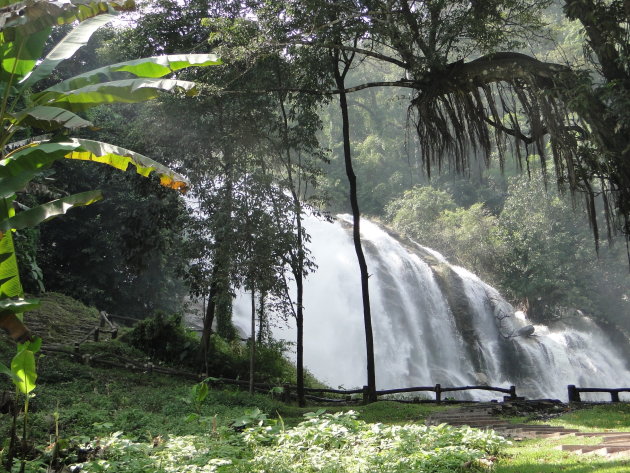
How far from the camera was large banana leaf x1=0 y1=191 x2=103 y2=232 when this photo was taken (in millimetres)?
5867

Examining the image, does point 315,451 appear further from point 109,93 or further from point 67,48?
point 67,48

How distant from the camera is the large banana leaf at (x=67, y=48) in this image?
6535 millimetres

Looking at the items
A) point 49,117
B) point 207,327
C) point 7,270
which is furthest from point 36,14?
point 207,327

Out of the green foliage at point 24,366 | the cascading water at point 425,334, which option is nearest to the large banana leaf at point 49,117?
the green foliage at point 24,366

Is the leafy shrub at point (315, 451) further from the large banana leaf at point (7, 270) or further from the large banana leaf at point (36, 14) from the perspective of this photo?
the large banana leaf at point (36, 14)

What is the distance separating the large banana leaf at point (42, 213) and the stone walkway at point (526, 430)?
5604 mm

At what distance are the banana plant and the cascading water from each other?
19065 millimetres

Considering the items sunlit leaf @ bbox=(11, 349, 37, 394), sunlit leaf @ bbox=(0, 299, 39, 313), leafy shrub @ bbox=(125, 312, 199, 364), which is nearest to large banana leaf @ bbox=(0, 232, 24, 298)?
sunlit leaf @ bbox=(0, 299, 39, 313)

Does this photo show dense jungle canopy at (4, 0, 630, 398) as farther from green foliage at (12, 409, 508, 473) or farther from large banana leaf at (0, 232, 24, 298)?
green foliage at (12, 409, 508, 473)

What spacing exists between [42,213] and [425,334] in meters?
23.1

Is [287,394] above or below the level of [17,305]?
below

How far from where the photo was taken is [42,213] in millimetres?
6035

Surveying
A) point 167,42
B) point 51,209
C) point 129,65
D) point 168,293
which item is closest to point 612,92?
point 129,65

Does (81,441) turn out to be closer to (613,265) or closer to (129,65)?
(129,65)
